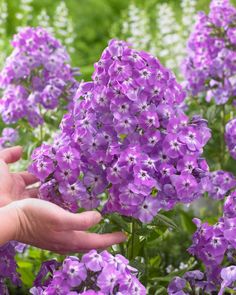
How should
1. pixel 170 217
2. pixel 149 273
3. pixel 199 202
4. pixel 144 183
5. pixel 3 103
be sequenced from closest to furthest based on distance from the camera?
pixel 144 183 < pixel 170 217 < pixel 149 273 < pixel 3 103 < pixel 199 202

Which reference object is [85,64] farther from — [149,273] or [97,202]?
[97,202]

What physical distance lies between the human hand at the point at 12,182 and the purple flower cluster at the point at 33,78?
0.47 metres

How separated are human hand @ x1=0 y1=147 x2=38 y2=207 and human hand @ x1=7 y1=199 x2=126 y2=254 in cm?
26

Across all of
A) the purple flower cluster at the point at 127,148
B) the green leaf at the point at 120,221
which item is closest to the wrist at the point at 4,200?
the purple flower cluster at the point at 127,148

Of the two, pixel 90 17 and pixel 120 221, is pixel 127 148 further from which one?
pixel 90 17

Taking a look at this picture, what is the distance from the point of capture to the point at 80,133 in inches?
94.0

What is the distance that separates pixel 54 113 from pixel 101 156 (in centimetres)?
113

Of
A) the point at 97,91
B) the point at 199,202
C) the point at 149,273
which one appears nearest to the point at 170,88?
the point at 97,91

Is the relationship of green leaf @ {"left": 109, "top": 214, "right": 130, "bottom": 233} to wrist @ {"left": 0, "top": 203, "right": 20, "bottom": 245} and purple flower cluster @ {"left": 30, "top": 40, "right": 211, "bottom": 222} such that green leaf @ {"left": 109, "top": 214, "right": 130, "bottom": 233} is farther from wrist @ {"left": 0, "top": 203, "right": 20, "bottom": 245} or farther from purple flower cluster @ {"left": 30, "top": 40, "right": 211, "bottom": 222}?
wrist @ {"left": 0, "top": 203, "right": 20, "bottom": 245}

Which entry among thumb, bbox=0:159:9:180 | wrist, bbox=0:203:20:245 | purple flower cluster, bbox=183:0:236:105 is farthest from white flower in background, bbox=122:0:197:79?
wrist, bbox=0:203:20:245

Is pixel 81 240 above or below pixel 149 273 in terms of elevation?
above

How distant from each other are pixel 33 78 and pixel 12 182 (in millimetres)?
755

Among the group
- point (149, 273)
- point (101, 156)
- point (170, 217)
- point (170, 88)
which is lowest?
point (149, 273)

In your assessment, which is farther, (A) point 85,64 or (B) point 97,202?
(A) point 85,64
